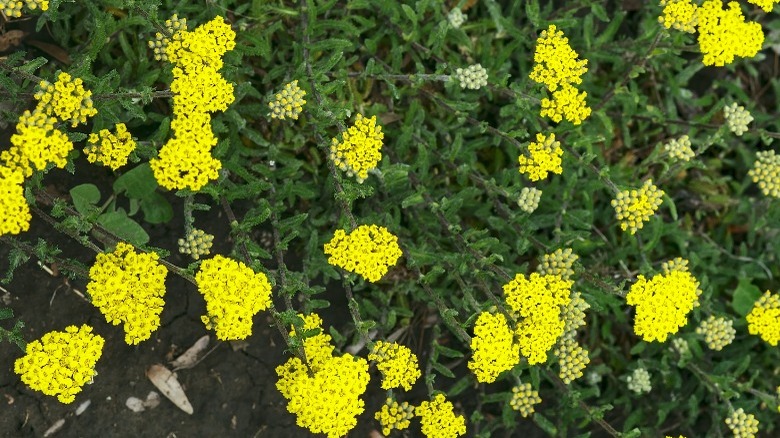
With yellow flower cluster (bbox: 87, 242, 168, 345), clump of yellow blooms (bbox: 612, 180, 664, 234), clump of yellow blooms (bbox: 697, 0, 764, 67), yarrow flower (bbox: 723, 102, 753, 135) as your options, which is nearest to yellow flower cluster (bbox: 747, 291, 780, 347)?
yarrow flower (bbox: 723, 102, 753, 135)

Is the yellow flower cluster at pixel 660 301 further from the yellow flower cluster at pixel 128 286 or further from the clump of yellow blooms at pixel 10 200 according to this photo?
the clump of yellow blooms at pixel 10 200

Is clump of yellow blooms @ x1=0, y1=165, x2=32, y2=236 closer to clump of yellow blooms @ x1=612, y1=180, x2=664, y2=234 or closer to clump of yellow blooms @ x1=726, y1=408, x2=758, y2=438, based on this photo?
clump of yellow blooms @ x1=612, y1=180, x2=664, y2=234

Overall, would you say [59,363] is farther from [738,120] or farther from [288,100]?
[738,120]

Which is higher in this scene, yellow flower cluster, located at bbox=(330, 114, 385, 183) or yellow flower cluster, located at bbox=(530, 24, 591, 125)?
yellow flower cluster, located at bbox=(530, 24, 591, 125)

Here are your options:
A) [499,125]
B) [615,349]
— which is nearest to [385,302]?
[499,125]

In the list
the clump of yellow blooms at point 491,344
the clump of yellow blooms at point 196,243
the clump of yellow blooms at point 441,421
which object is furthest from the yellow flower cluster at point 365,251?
the clump of yellow blooms at point 441,421

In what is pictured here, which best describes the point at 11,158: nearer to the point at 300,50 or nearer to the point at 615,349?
the point at 300,50

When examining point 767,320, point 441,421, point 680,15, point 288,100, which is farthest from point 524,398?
point 680,15
